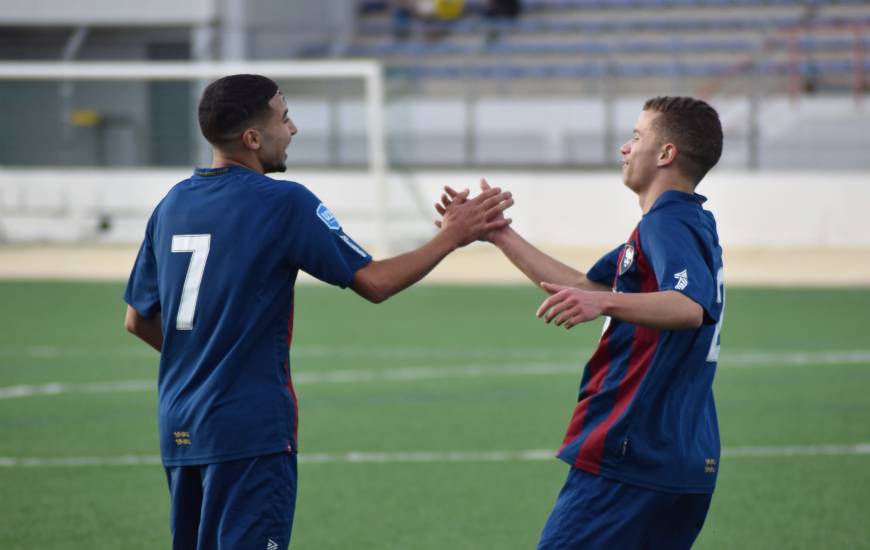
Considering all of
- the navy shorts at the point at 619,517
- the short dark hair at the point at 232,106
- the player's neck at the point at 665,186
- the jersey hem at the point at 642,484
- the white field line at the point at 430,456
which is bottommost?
the white field line at the point at 430,456

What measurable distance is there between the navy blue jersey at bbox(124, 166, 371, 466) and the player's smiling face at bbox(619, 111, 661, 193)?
32.0 inches

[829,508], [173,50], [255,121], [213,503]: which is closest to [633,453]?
[213,503]

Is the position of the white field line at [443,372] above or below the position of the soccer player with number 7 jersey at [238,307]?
below

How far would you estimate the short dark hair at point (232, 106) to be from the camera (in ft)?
11.1

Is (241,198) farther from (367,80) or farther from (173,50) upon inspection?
(173,50)

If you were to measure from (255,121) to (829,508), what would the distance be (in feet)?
11.9

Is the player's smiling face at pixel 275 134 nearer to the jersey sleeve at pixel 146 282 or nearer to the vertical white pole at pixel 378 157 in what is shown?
the jersey sleeve at pixel 146 282

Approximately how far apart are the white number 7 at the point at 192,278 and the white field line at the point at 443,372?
586cm

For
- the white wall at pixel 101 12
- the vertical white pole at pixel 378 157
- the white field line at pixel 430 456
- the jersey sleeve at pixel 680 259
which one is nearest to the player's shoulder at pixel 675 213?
the jersey sleeve at pixel 680 259

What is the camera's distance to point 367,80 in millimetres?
21750

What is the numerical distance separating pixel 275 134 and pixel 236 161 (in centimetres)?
13

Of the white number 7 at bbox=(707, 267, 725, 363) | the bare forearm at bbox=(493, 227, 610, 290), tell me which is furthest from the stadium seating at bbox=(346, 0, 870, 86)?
the white number 7 at bbox=(707, 267, 725, 363)

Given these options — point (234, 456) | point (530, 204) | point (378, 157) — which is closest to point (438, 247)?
point (234, 456)

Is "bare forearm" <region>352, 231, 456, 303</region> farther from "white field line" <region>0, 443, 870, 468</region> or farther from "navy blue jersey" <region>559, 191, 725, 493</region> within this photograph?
"white field line" <region>0, 443, 870, 468</region>
